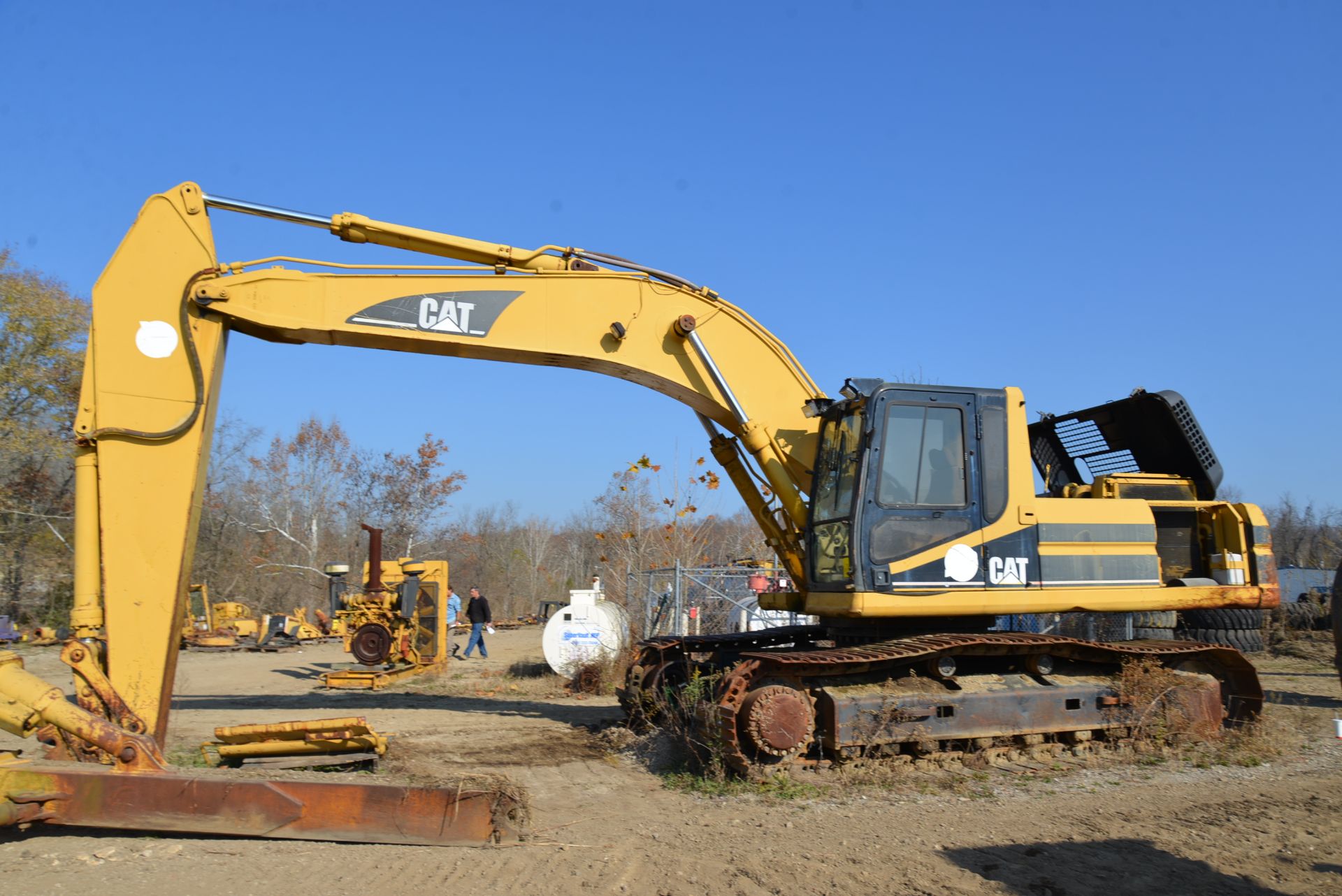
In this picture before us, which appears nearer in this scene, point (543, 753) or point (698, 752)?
point (698, 752)

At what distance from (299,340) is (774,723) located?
183 inches

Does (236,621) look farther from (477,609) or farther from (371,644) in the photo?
(371,644)

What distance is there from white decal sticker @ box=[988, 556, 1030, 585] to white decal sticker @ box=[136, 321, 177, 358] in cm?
630

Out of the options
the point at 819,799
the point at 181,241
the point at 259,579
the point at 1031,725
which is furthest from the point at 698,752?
the point at 259,579

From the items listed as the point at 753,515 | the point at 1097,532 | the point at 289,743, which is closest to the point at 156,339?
the point at 289,743

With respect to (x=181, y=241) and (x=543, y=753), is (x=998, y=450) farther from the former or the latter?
(x=181, y=241)

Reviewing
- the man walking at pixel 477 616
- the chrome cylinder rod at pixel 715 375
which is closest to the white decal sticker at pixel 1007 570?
the chrome cylinder rod at pixel 715 375

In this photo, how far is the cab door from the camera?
743 centimetres

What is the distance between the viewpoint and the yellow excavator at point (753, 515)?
604 cm

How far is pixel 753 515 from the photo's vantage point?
351 inches

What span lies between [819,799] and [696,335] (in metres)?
3.84

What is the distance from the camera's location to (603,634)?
13.9 metres

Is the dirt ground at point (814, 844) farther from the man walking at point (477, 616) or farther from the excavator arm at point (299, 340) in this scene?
the man walking at point (477, 616)

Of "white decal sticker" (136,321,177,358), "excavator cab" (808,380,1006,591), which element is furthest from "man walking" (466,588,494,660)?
"white decal sticker" (136,321,177,358)
